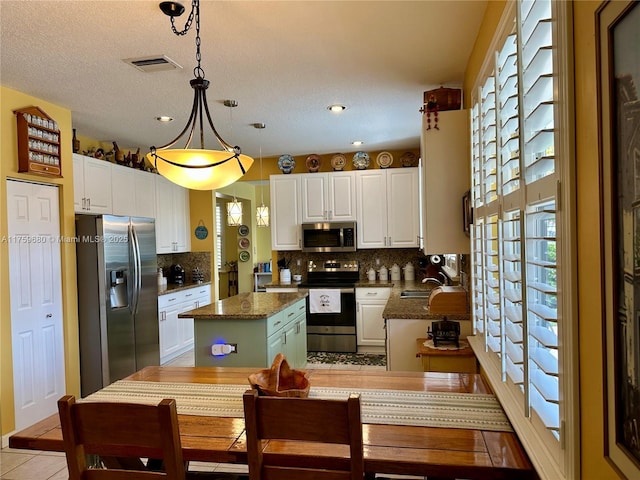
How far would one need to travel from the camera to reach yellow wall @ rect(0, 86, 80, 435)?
305cm

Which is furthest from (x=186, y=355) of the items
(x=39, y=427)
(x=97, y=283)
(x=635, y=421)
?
(x=635, y=421)

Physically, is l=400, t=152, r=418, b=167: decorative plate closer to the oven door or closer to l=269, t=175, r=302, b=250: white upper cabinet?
l=269, t=175, r=302, b=250: white upper cabinet

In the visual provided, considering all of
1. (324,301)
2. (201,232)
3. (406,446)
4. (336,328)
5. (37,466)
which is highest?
(201,232)

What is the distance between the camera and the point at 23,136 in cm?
317

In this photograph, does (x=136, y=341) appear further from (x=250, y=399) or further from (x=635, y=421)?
(x=635, y=421)

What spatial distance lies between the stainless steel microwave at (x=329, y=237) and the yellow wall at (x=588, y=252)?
4568 millimetres

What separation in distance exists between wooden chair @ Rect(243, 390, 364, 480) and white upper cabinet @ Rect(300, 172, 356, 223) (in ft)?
14.3

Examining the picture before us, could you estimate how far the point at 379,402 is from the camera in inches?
68.1

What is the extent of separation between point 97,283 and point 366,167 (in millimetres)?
3394

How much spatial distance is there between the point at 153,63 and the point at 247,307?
1.94 metres

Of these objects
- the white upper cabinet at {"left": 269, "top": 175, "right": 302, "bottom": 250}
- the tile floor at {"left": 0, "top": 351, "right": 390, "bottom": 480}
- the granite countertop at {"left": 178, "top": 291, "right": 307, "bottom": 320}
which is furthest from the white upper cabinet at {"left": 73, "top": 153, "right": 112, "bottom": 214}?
the tile floor at {"left": 0, "top": 351, "right": 390, "bottom": 480}

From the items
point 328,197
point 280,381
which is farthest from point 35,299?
point 328,197

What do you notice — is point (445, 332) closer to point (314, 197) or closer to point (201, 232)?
point (314, 197)

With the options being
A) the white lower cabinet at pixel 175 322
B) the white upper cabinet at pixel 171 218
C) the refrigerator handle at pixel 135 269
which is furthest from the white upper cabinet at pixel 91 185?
the white lower cabinet at pixel 175 322
